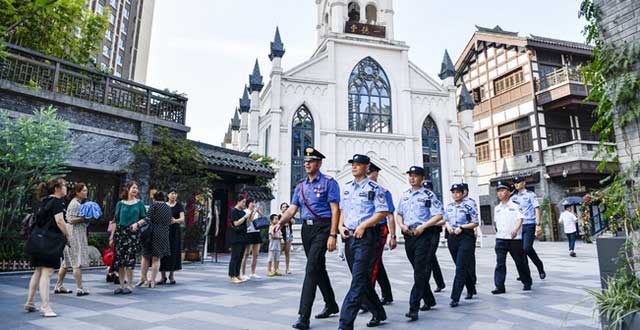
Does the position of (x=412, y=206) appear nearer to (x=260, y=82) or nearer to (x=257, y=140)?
(x=257, y=140)

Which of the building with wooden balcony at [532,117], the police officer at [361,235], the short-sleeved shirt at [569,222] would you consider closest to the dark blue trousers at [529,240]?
the police officer at [361,235]

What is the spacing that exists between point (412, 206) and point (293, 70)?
63.3 ft

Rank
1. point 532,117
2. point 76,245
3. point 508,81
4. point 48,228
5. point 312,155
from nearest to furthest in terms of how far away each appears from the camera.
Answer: point 312,155 → point 48,228 → point 76,245 → point 532,117 → point 508,81

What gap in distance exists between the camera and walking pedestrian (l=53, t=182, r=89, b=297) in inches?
219

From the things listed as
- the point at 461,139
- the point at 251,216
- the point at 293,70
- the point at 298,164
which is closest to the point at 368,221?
the point at 251,216

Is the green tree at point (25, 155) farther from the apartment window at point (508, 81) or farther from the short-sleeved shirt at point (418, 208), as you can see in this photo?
the apartment window at point (508, 81)

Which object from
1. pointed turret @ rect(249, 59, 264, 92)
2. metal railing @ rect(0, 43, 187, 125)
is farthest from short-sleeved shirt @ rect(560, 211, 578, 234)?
pointed turret @ rect(249, 59, 264, 92)

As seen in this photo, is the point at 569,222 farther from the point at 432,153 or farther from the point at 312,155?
the point at 432,153

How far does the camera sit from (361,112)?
78.6 feet

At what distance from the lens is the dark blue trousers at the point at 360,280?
3.46m

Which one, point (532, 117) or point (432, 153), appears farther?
point (432, 153)

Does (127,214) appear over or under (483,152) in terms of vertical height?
under

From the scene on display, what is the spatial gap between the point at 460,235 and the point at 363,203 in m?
2.23

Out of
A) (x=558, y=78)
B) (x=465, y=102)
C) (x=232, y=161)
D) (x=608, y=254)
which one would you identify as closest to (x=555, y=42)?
(x=558, y=78)
